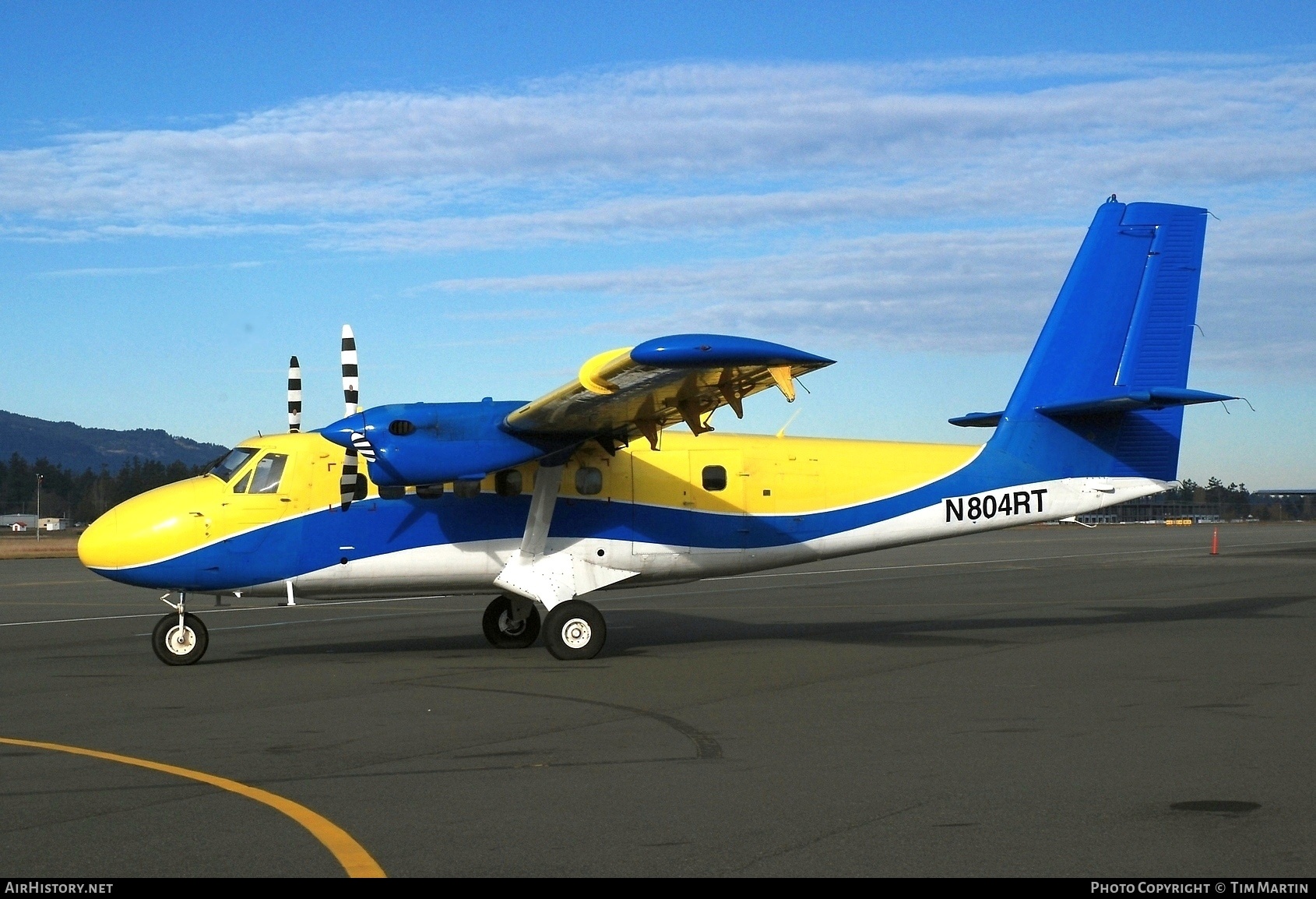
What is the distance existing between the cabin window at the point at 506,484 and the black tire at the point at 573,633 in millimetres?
1745

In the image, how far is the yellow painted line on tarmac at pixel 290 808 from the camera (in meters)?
6.22

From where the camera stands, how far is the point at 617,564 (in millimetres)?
16922

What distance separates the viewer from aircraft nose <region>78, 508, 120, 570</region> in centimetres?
1555

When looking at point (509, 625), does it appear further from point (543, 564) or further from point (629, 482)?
point (629, 482)

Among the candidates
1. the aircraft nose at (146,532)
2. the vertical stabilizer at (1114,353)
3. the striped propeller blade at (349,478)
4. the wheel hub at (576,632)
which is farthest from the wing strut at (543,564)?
the vertical stabilizer at (1114,353)

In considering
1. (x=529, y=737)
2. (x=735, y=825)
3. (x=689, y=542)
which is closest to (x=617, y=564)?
(x=689, y=542)

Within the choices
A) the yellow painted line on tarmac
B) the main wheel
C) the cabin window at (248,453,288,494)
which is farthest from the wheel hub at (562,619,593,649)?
the yellow painted line on tarmac

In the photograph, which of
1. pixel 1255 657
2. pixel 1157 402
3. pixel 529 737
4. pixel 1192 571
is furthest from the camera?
pixel 1192 571

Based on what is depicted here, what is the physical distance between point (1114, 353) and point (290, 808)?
14.3m

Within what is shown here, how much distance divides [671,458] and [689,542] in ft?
3.78

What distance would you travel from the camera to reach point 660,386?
14031mm

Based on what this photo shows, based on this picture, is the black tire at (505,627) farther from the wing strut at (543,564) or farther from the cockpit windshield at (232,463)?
the cockpit windshield at (232,463)

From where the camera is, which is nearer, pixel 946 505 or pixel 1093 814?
pixel 1093 814
